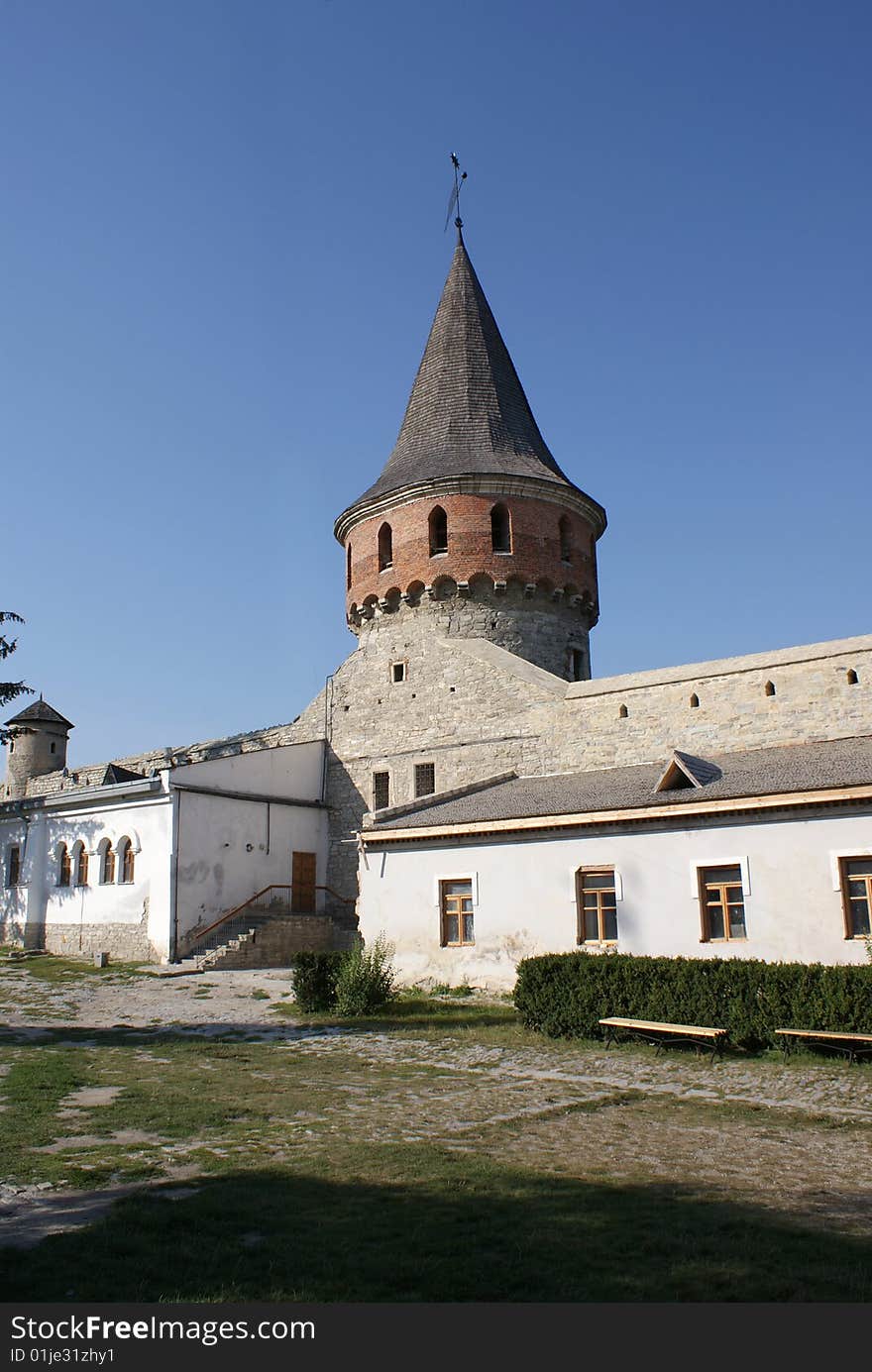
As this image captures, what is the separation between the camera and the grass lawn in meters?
4.51

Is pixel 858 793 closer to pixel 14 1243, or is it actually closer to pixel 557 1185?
pixel 557 1185

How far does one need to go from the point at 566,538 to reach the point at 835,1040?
731 inches

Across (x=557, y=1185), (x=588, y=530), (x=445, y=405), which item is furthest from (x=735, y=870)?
(x=445, y=405)

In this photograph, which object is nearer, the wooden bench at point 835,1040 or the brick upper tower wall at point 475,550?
the wooden bench at point 835,1040

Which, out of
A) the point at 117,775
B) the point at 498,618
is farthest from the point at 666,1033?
the point at 117,775

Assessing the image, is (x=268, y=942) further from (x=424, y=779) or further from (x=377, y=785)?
(x=424, y=779)

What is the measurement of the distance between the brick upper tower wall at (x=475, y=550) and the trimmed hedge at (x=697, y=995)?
14.5 m

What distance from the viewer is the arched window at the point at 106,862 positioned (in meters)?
24.6

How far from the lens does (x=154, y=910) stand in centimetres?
2284

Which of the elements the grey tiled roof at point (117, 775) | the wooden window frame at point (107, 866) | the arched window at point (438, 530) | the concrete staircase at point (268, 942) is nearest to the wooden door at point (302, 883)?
the concrete staircase at point (268, 942)

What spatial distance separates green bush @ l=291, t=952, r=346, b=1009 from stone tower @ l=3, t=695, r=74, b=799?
91.5 ft

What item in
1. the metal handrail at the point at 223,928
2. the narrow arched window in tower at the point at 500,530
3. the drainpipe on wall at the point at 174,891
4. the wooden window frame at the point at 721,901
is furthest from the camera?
the narrow arched window in tower at the point at 500,530

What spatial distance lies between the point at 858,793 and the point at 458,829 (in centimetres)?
681

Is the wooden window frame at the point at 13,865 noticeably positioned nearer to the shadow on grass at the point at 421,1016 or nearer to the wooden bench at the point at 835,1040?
the shadow on grass at the point at 421,1016
